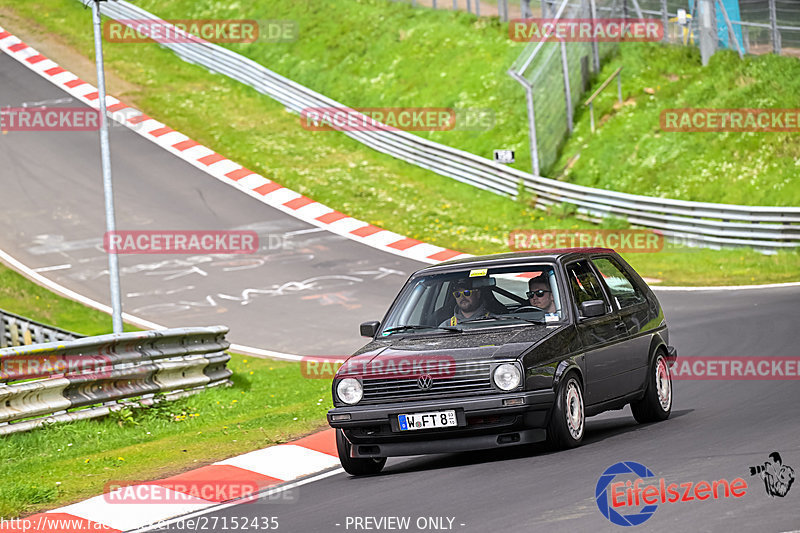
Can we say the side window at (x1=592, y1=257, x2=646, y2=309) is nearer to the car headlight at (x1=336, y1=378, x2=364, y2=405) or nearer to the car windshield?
the car windshield

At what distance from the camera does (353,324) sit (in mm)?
20188

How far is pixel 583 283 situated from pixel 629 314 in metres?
0.65

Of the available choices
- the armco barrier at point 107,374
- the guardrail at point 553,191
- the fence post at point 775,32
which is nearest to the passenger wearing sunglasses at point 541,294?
the armco barrier at point 107,374

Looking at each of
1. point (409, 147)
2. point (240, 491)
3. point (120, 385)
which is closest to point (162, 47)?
point (409, 147)

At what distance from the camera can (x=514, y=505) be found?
287 inches

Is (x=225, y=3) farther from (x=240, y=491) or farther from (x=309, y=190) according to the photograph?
(x=240, y=491)

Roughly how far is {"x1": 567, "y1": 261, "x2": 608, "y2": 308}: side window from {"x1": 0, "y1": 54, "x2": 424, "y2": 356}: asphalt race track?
8.53m

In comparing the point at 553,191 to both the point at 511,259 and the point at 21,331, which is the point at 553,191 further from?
the point at 511,259

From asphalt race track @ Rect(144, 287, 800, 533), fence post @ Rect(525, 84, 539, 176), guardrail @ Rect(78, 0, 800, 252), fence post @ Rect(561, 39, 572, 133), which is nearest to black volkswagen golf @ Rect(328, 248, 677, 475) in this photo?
asphalt race track @ Rect(144, 287, 800, 533)

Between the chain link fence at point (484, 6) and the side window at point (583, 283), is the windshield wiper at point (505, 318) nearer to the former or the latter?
the side window at point (583, 283)

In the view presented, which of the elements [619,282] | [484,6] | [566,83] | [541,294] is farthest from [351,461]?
[484,6]

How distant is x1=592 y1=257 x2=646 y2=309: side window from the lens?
10.5m

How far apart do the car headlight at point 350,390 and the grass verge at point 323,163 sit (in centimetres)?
1406

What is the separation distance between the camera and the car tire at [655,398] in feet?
33.9
